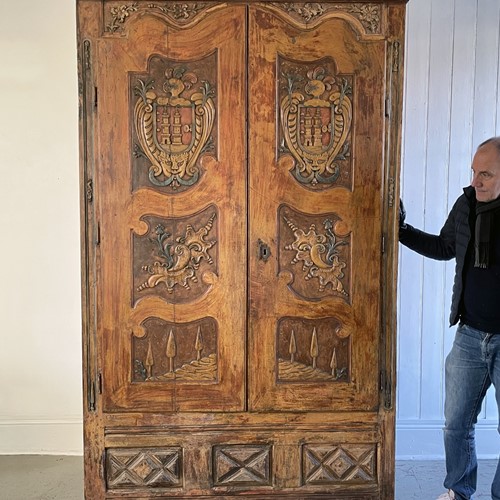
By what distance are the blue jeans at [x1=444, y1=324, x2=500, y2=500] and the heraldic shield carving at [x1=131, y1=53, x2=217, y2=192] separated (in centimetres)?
128

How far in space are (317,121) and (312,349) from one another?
890 millimetres

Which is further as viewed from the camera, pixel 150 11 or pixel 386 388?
pixel 386 388

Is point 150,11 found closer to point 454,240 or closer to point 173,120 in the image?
point 173,120

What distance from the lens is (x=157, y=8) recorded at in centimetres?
218

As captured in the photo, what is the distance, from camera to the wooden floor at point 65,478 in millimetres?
2729

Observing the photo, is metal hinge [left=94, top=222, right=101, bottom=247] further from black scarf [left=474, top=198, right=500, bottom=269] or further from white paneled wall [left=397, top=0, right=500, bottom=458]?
white paneled wall [left=397, top=0, right=500, bottom=458]

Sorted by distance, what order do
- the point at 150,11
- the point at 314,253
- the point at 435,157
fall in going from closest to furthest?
the point at 150,11, the point at 314,253, the point at 435,157

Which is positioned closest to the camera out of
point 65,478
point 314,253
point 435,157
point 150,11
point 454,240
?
point 150,11

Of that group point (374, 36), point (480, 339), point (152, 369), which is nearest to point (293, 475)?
point (152, 369)

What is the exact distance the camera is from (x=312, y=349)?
2.31m

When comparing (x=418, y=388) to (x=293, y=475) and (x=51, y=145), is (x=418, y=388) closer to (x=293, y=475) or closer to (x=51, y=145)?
(x=293, y=475)

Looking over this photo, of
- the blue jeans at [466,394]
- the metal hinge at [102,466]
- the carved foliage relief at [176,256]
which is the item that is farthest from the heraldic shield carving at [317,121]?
the metal hinge at [102,466]

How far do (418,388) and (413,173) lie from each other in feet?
3.78

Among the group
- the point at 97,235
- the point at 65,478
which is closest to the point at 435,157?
the point at 97,235
